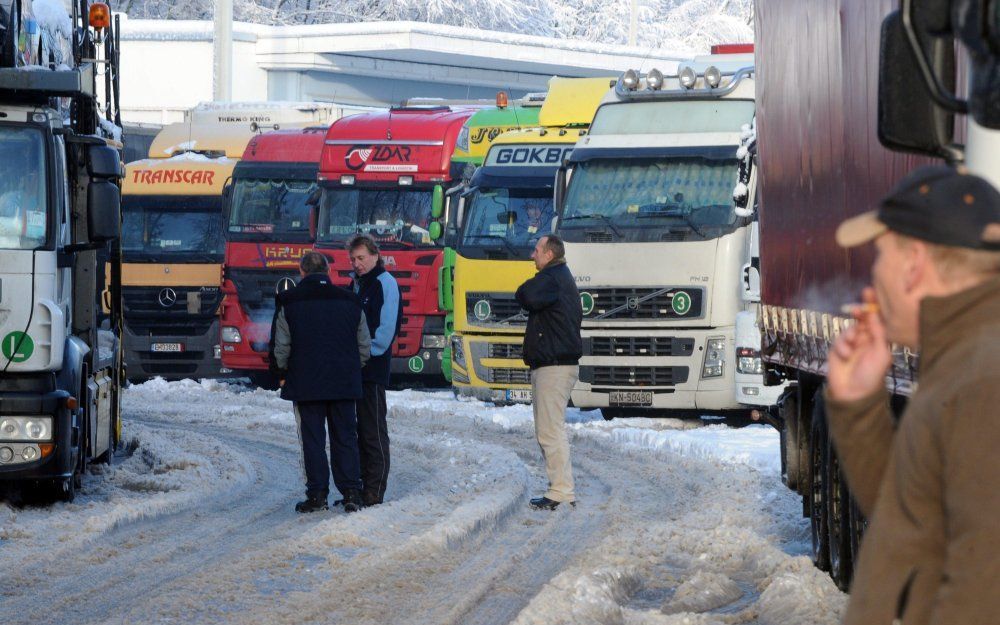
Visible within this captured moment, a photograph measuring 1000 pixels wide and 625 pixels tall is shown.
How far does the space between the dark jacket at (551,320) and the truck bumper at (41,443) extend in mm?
3177

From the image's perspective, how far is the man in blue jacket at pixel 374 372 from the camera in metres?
12.2

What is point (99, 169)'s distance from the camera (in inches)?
455

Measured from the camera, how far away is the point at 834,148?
838 cm

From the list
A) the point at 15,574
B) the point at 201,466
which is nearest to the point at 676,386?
the point at 201,466

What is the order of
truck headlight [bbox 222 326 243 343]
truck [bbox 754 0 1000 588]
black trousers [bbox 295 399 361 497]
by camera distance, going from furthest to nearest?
truck headlight [bbox 222 326 243 343] < black trousers [bbox 295 399 361 497] < truck [bbox 754 0 1000 588]

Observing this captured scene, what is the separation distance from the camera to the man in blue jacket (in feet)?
40.0

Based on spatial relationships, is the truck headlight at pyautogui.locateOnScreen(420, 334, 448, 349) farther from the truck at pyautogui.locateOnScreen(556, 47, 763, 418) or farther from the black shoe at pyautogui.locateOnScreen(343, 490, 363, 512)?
the black shoe at pyautogui.locateOnScreen(343, 490, 363, 512)

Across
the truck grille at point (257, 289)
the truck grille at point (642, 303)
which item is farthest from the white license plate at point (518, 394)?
the truck grille at point (257, 289)

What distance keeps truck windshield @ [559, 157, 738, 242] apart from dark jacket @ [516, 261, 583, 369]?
6.43 metres

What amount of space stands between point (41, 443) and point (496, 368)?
9.71 m

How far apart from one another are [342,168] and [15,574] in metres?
15.0

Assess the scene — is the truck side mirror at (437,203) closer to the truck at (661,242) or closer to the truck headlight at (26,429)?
the truck at (661,242)

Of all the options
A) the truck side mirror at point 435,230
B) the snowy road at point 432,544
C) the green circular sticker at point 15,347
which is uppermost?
the truck side mirror at point 435,230

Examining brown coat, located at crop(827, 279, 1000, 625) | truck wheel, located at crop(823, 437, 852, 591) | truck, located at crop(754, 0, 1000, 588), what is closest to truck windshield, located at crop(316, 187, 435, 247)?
truck, located at crop(754, 0, 1000, 588)
